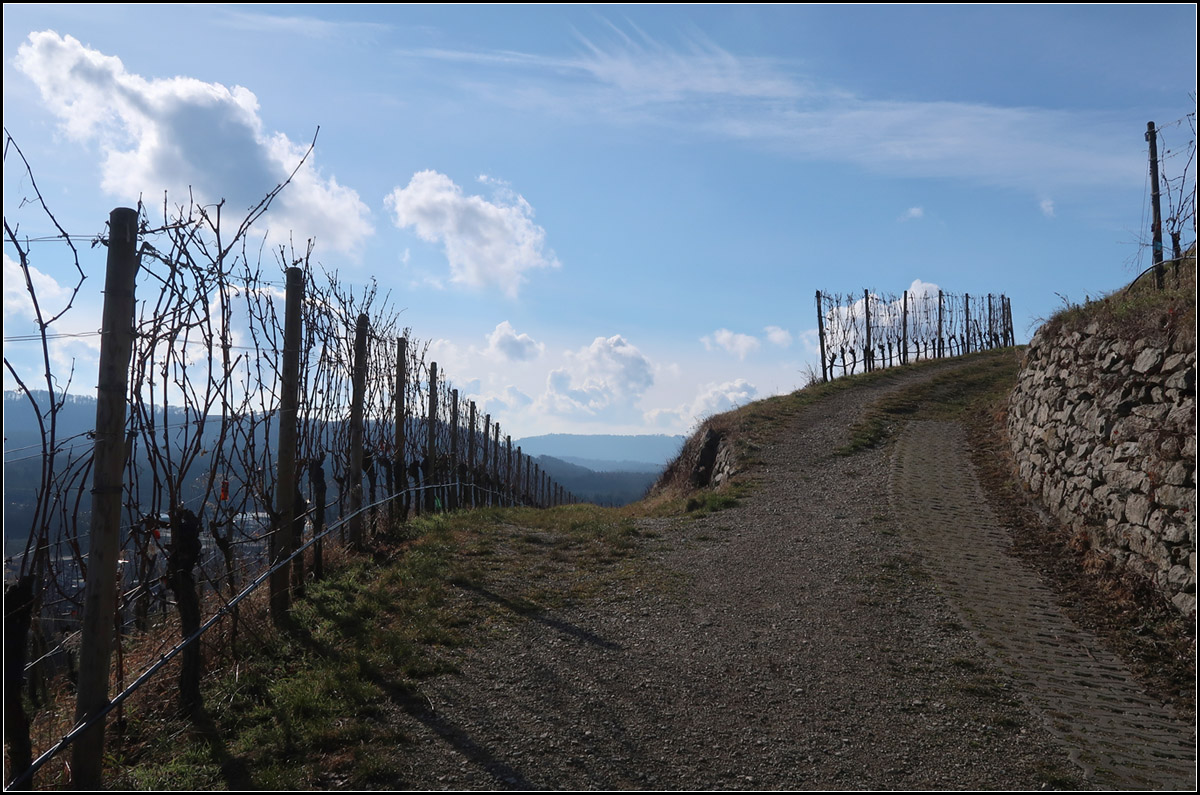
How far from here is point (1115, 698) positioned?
4891 mm

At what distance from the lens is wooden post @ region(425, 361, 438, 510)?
12.4 metres

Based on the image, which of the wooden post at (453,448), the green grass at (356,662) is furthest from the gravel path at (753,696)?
the wooden post at (453,448)

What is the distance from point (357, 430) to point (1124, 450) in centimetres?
764

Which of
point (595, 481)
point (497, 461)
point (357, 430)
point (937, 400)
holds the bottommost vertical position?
point (595, 481)

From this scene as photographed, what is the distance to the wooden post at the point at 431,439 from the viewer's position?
1241 cm

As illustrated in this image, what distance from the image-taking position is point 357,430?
8297 mm

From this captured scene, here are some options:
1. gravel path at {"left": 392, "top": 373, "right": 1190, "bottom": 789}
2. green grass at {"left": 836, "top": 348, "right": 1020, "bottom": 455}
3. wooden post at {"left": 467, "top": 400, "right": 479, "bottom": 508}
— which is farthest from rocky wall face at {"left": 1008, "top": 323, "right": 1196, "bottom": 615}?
wooden post at {"left": 467, "top": 400, "right": 479, "bottom": 508}

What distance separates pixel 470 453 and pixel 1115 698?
1320cm

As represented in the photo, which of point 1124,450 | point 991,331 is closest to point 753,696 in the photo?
point 1124,450

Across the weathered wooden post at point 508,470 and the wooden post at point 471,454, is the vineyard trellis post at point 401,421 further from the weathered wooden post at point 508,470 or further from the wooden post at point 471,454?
the weathered wooden post at point 508,470

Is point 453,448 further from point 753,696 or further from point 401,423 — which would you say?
point 753,696

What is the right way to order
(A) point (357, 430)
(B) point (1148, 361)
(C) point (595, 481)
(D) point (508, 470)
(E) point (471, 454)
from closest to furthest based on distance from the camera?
(B) point (1148, 361), (A) point (357, 430), (E) point (471, 454), (D) point (508, 470), (C) point (595, 481)

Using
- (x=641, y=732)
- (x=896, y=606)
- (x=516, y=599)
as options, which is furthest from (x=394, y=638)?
(x=896, y=606)

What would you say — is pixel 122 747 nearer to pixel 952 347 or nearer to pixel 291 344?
pixel 291 344
